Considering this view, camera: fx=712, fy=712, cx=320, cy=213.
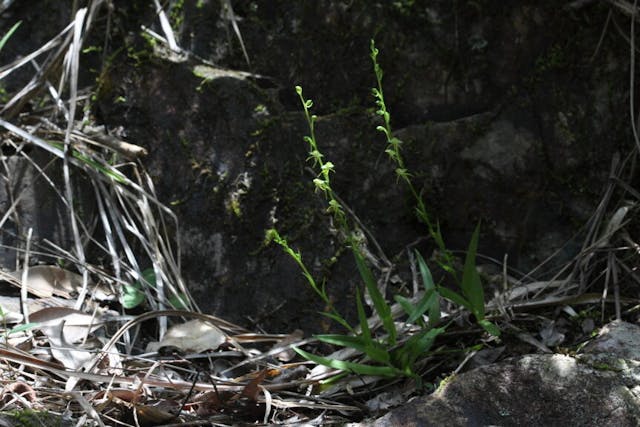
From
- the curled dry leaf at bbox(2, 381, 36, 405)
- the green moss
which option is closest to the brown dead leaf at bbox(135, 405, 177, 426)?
the green moss

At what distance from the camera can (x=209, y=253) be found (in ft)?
8.63

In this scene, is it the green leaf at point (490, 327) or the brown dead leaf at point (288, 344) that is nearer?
the green leaf at point (490, 327)

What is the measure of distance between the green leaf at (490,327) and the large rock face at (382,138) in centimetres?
51

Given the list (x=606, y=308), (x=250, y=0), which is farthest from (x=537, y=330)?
(x=250, y=0)

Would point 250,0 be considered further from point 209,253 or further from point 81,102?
point 209,253

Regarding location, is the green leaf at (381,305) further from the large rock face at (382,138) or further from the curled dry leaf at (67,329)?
the curled dry leaf at (67,329)

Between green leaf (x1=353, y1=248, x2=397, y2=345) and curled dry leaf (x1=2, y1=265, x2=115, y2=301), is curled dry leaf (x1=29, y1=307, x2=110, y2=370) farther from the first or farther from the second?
green leaf (x1=353, y1=248, x2=397, y2=345)

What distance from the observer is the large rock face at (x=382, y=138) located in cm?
256

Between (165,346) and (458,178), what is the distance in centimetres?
119

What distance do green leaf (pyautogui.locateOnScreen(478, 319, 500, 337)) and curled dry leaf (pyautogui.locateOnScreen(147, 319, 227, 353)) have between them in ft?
2.74

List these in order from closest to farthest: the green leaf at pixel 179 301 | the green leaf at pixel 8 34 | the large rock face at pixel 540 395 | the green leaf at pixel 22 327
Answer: the large rock face at pixel 540 395 < the green leaf at pixel 22 327 < the green leaf at pixel 179 301 < the green leaf at pixel 8 34

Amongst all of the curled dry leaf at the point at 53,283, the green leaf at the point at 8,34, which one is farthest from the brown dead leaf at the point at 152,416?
the green leaf at the point at 8,34

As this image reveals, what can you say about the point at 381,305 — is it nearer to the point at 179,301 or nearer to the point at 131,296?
the point at 179,301

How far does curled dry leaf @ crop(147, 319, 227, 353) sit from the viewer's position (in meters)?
2.31
